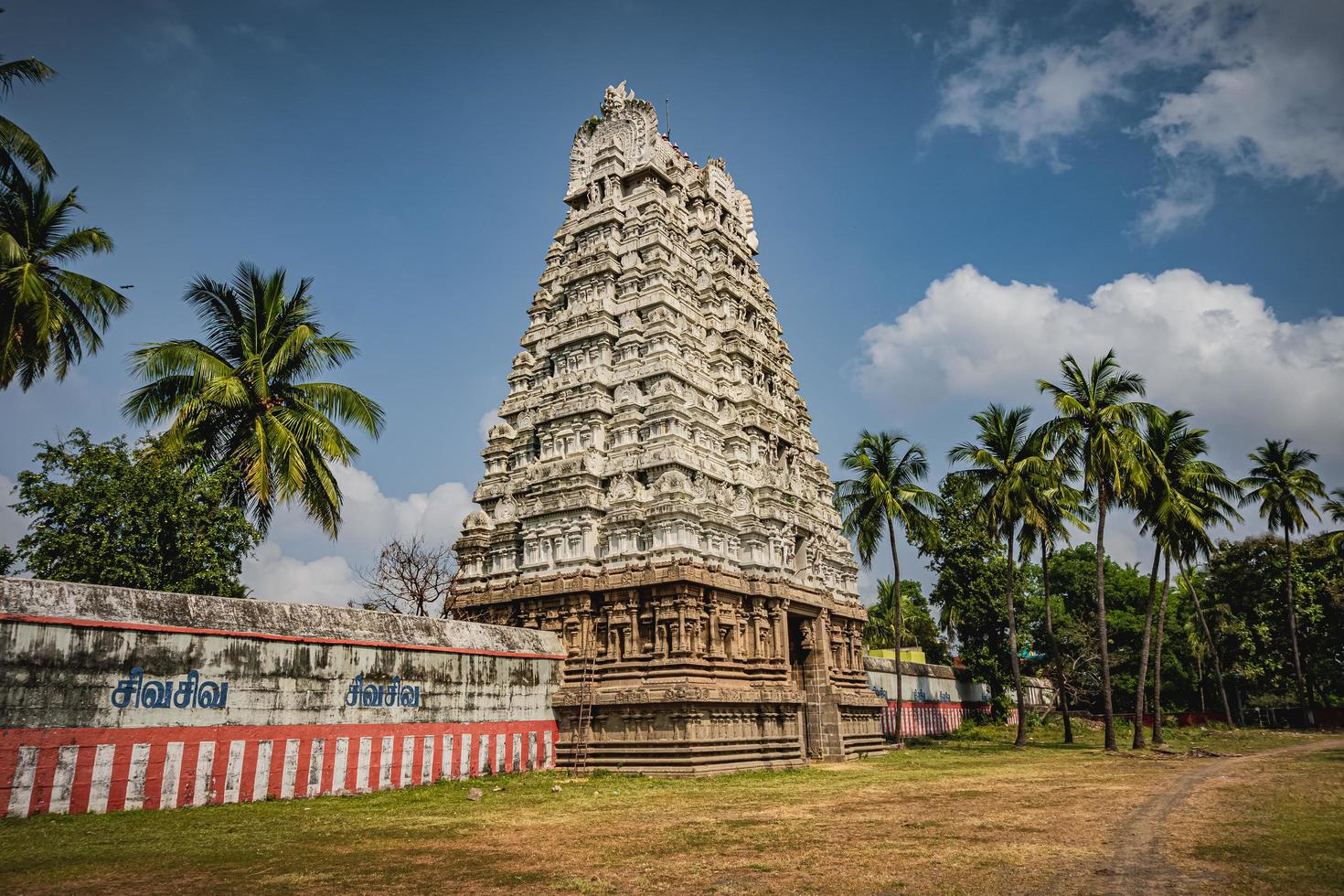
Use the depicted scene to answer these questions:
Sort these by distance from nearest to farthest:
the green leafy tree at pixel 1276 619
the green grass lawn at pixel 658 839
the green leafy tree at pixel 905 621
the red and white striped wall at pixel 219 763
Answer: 1. the green grass lawn at pixel 658 839
2. the red and white striped wall at pixel 219 763
3. the green leafy tree at pixel 1276 619
4. the green leafy tree at pixel 905 621

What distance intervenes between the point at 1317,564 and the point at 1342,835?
49931 mm

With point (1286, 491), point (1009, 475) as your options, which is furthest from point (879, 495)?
point (1286, 491)

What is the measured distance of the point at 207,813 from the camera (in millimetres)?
14062

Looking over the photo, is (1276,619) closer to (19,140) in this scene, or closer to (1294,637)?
(1294,637)

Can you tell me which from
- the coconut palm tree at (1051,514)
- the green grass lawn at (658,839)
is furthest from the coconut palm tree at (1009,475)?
the green grass lawn at (658,839)

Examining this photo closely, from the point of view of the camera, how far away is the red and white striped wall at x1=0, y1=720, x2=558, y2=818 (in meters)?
13.2

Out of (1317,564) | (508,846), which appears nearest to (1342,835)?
(508,846)

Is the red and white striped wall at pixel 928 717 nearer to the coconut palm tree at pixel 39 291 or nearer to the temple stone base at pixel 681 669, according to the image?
the temple stone base at pixel 681 669

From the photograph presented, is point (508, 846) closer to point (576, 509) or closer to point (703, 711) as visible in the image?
point (703, 711)

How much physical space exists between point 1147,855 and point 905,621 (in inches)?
2399

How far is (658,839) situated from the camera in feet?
37.9

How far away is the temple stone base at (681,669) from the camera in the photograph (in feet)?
73.1

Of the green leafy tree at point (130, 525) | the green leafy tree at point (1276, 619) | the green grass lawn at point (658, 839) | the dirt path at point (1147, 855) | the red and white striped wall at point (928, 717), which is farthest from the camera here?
the green leafy tree at point (1276, 619)

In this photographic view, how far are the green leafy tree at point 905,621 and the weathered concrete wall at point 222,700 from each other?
Result: 1936 inches
